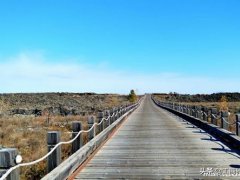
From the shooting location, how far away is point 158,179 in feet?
31.6

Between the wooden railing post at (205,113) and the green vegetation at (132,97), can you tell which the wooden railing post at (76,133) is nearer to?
the wooden railing post at (205,113)

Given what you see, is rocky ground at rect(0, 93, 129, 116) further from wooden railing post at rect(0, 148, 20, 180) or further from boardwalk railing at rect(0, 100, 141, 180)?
wooden railing post at rect(0, 148, 20, 180)

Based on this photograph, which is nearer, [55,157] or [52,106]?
[55,157]

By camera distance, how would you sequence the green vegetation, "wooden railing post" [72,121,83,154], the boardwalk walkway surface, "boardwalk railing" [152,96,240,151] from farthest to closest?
the green vegetation, "boardwalk railing" [152,96,240,151], "wooden railing post" [72,121,83,154], the boardwalk walkway surface

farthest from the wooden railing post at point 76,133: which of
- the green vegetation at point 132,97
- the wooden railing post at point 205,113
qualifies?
the green vegetation at point 132,97

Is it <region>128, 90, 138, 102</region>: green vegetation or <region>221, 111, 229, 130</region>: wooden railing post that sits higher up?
<region>128, 90, 138, 102</region>: green vegetation

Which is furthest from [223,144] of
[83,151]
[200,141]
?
[83,151]

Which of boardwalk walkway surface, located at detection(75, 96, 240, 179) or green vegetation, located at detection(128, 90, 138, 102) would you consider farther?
green vegetation, located at detection(128, 90, 138, 102)

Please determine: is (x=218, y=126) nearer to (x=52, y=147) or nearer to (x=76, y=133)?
(x=76, y=133)

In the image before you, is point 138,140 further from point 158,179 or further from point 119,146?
point 158,179

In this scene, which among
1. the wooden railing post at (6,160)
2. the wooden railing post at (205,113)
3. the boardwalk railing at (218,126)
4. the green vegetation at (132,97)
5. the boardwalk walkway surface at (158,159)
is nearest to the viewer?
the wooden railing post at (6,160)

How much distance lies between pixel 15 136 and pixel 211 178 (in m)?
16.7

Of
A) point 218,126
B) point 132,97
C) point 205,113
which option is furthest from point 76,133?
point 132,97

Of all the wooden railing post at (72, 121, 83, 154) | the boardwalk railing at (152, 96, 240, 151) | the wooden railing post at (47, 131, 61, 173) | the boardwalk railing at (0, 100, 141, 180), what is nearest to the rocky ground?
the boardwalk railing at (152, 96, 240, 151)
